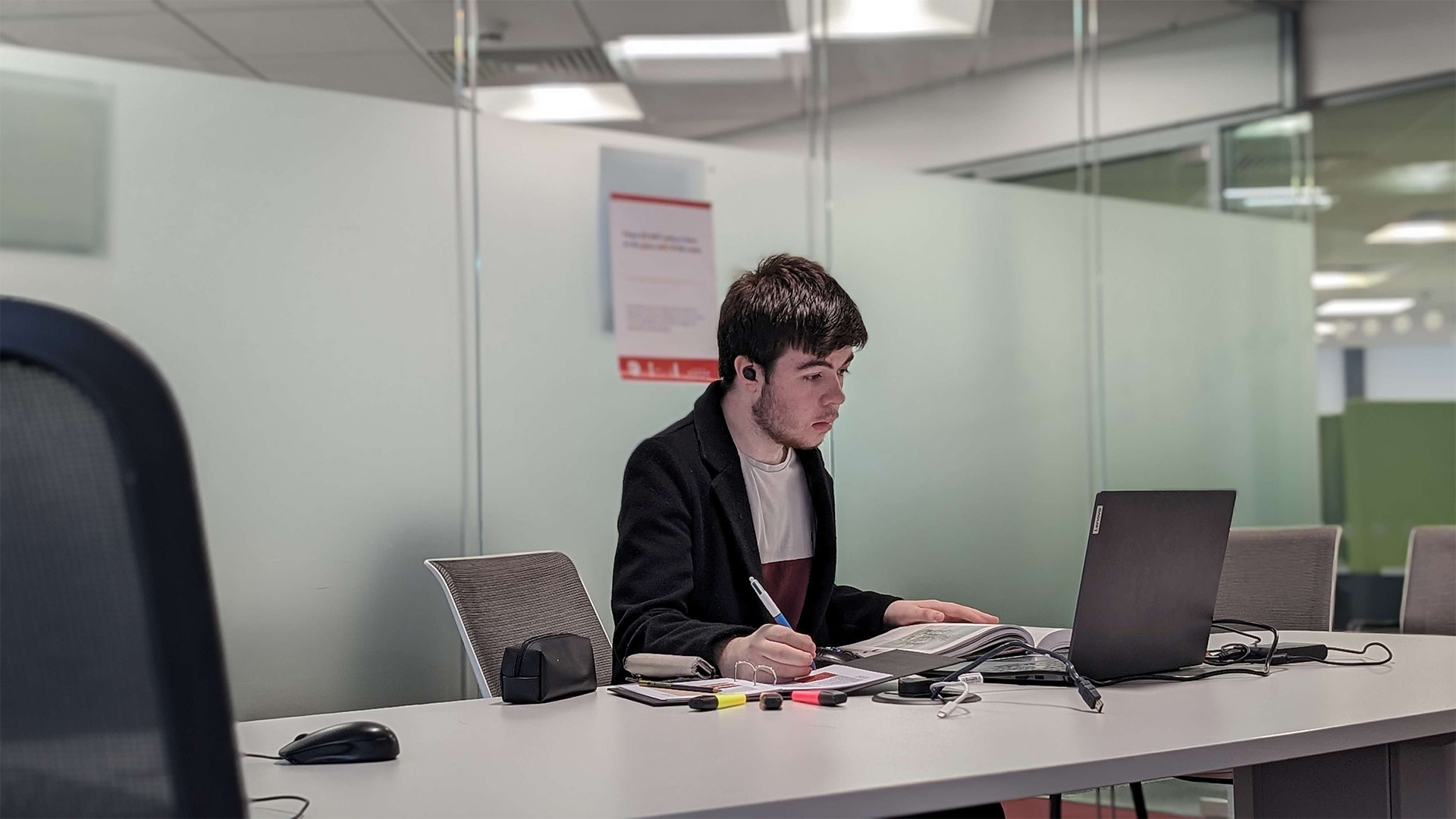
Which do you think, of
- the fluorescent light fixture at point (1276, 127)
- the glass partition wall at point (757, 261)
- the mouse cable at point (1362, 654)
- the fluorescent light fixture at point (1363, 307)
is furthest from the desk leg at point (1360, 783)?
the fluorescent light fixture at point (1276, 127)

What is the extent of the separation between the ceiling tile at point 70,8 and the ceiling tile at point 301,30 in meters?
0.13

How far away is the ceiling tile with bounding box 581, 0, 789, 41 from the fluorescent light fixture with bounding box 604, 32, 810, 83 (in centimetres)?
2

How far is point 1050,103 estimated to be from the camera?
470cm

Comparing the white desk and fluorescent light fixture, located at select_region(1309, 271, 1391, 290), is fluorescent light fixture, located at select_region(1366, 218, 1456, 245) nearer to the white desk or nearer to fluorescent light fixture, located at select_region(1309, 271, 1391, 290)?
fluorescent light fixture, located at select_region(1309, 271, 1391, 290)

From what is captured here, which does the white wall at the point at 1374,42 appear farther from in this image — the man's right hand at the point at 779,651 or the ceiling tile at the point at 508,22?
the man's right hand at the point at 779,651

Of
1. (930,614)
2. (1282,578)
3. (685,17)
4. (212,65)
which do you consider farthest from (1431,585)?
(212,65)

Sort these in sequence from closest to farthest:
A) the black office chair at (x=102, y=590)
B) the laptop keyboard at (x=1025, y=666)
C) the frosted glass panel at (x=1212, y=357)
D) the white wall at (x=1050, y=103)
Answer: the black office chair at (x=102, y=590)
the laptop keyboard at (x=1025, y=666)
the white wall at (x=1050, y=103)
the frosted glass panel at (x=1212, y=357)

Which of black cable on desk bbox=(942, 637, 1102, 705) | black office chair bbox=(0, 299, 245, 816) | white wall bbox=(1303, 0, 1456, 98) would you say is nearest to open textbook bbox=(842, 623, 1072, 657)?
black cable on desk bbox=(942, 637, 1102, 705)

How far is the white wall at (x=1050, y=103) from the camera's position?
13.7 ft

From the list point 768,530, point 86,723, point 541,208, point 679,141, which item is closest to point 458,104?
point 541,208

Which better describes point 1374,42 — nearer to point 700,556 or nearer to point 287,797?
point 700,556

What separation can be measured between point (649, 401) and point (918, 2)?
1800 mm

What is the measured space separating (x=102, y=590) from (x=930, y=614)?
1680mm

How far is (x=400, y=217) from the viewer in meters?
3.24
